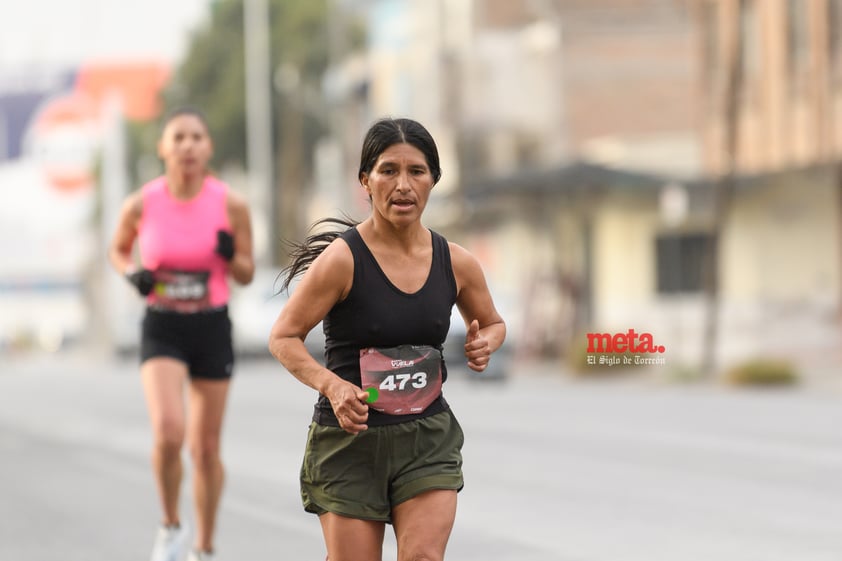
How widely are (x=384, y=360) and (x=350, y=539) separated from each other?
503 mm

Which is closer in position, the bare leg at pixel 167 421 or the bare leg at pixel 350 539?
the bare leg at pixel 350 539

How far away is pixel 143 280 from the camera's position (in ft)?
28.8

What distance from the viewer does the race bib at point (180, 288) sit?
29.4ft

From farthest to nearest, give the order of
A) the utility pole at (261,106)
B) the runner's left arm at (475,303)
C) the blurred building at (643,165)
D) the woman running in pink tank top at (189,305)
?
the utility pole at (261,106) → the blurred building at (643,165) → the woman running in pink tank top at (189,305) → the runner's left arm at (475,303)

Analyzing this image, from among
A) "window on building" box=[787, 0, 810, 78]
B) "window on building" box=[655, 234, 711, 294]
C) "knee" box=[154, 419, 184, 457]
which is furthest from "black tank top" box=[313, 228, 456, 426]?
"window on building" box=[655, 234, 711, 294]

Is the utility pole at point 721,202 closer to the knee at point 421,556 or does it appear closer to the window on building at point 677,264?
the window on building at point 677,264

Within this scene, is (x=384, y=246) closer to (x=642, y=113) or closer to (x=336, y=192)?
(x=642, y=113)

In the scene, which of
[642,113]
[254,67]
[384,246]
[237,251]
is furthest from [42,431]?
[254,67]

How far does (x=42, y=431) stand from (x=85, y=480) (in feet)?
20.3

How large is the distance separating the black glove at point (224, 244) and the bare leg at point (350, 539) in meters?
3.40

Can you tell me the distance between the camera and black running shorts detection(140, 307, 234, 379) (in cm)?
893

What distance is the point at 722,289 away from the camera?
38438 millimetres

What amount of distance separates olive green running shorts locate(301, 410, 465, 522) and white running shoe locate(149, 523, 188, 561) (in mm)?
3175

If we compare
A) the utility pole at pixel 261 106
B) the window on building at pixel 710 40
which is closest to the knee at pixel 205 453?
the window on building at pixel 710 40
